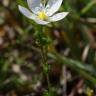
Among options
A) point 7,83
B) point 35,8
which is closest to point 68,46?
point 7,83

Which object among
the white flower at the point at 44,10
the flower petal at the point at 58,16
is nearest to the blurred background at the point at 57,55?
the white flower at the point at 44,10

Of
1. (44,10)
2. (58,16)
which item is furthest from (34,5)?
(58,16)

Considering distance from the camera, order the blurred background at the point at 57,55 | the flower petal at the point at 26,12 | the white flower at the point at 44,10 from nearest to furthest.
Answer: the flower petal at the point at 26,12
the white flower at the point at 44,10
the blurred background at the point at 57,55

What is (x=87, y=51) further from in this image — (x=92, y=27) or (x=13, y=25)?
(x=13, y=25)

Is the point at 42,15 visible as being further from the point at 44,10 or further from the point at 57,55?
the point at 57,55

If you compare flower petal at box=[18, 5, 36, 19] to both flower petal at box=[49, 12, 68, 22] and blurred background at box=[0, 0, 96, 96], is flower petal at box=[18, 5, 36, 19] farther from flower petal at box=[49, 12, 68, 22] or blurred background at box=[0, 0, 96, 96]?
blurred background at box=[0, 0, 96, 96]

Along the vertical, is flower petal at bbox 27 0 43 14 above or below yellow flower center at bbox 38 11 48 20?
above

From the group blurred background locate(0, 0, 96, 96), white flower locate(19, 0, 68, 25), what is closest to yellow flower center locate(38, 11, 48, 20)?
white flower locate(19, 0, 68, 25)

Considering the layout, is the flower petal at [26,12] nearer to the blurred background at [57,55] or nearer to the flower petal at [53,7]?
the flower petal at [53,7]
